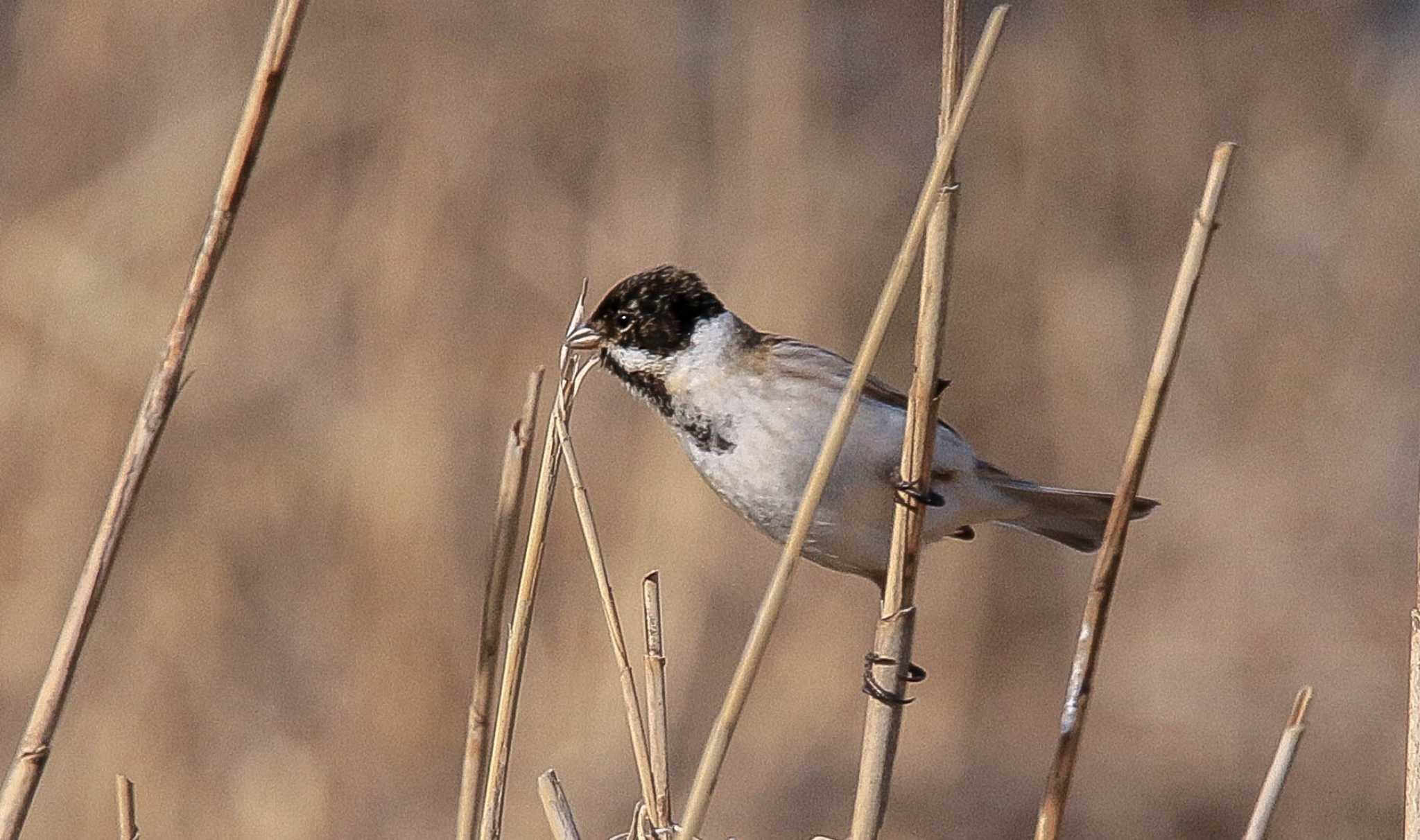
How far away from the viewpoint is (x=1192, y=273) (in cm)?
156

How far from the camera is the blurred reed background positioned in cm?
488

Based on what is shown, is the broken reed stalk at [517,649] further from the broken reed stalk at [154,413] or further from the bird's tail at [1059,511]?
the bird's tail at [1059,511]

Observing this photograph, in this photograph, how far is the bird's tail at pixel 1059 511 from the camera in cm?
280

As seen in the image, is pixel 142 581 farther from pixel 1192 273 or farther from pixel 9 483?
pixel 1192 273

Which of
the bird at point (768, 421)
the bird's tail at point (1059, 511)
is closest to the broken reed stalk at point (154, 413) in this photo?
the bird at point (768, 421)

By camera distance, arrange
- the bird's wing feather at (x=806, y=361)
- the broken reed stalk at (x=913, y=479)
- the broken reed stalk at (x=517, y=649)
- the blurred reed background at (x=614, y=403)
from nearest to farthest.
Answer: the broken reed stalk at (x=913, y=479), the broken reed stalk at (x=517, y=649), the bird's wing feather at (x=806, y=361), the blurred reed background at (x=614, y=403)

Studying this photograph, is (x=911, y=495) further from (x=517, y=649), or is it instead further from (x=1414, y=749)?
(x=1414, y=749)

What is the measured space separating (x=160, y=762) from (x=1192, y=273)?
3.99 m

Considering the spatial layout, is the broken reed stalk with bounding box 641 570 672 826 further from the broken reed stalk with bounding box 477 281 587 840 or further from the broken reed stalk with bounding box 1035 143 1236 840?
the broken reed stalk with bounding box 1035 143 1236 840

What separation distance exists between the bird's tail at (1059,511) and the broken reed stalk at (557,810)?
3.63 feet

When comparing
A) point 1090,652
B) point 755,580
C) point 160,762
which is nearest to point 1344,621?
point 755,580

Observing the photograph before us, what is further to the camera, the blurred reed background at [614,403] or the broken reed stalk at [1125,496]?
the blurred reed background at [614,403]

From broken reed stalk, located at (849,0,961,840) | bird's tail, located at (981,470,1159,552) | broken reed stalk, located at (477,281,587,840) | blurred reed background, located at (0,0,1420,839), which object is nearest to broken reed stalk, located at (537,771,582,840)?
broken reed stalk, located at (477,281,587,840)

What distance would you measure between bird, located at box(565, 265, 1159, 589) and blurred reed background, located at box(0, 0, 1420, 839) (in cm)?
228
